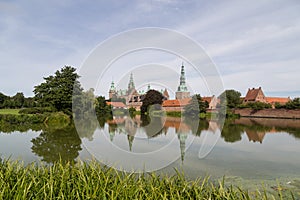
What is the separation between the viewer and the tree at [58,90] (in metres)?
26.8

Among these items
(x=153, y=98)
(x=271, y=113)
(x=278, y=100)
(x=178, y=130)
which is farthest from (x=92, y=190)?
(x=278, y=100)

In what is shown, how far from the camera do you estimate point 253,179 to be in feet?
21.7

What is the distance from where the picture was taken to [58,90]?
88.5 feet

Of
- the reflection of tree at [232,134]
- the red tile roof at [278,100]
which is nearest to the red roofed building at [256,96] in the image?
the red tile roof at [278,100]

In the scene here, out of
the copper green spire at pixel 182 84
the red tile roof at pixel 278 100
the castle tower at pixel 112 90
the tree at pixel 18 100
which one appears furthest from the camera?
the red tile roof at pixel 278 100

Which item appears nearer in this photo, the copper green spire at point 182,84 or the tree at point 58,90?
the copper green spire at point 182,84

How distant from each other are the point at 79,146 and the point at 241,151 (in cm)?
715

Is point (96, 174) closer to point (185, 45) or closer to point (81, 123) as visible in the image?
point (185, 45)

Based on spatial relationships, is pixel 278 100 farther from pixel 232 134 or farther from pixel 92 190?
pixel 92 190

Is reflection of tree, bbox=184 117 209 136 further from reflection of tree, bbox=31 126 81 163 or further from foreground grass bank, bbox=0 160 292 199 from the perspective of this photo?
foreground grass bank, bbox=0 160 292 199

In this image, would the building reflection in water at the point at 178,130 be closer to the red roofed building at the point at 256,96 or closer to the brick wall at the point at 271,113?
the brick wall at the point at 271,113

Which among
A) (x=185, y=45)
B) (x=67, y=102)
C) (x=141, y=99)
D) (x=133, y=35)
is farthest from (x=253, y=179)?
(x=67, y=102)

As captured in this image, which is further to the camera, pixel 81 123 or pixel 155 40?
pixel 81 123

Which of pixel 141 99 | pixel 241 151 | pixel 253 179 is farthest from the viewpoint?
pixel 141 99
